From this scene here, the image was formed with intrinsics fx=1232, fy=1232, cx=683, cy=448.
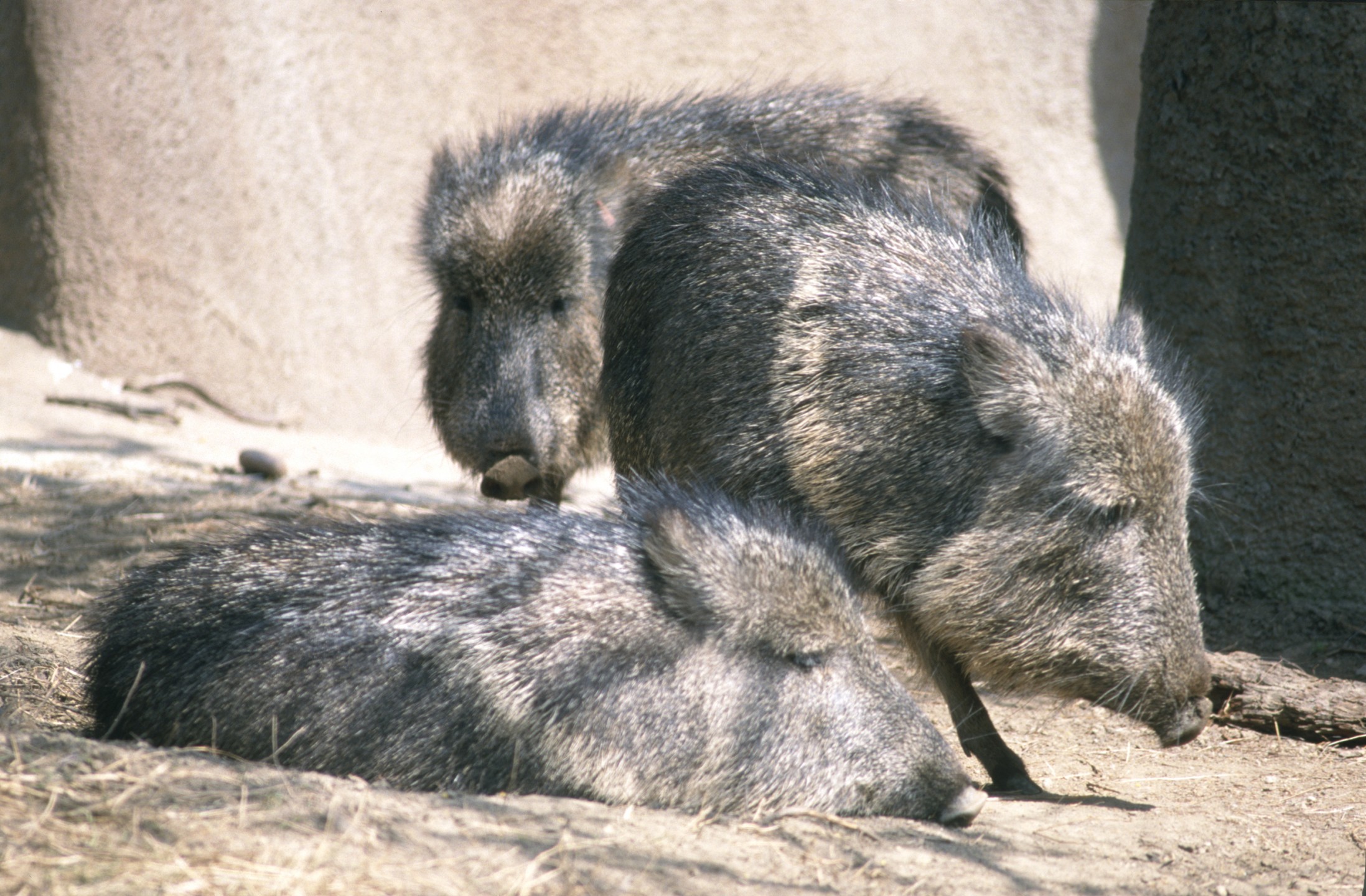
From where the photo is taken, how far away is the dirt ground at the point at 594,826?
211 centimetres

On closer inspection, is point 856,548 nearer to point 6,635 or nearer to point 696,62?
point 6,635

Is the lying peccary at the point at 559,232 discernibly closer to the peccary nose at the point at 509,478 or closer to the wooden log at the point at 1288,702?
the peccary nose at the point at 509,478

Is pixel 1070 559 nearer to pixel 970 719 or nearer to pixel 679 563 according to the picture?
pixel 970 719

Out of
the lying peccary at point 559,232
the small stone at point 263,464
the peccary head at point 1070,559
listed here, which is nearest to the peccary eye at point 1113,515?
the peccary head at point 1070,559

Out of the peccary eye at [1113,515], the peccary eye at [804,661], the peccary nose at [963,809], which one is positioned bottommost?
the peccary nose at [963,809]

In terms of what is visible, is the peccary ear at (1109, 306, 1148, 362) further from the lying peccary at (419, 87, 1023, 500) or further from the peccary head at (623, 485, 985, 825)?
the lying peccary at (419, 87, 1023, 500)

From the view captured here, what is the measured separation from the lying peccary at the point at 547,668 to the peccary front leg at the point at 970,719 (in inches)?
15.6

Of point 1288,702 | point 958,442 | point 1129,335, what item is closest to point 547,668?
point 958,442

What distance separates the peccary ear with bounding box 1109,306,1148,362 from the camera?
134 inches

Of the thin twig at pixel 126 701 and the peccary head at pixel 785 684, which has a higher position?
the peccary head at pixel 785 684

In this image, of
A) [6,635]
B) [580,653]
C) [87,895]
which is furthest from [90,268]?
[87,895]

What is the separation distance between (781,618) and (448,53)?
6936 mm

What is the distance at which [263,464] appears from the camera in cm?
597

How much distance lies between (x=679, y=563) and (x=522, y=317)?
238cm
